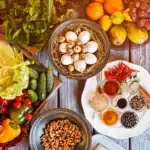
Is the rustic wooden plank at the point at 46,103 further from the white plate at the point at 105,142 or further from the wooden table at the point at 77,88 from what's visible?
the white plate at the point at 105,142

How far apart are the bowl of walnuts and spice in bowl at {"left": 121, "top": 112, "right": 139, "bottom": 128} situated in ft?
0.51

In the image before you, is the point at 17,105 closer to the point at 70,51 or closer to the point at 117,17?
the point at 70,51

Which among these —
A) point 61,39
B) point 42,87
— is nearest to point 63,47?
point 61,39

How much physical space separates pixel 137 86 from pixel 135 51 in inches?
4.0

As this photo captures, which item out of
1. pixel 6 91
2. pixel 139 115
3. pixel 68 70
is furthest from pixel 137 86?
pixel 6 91

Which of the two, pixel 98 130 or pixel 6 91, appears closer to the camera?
pixel 6 91

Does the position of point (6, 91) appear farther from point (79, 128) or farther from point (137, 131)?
point (137, 131)

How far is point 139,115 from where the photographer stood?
72.2 inches

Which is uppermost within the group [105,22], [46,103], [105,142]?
[105,22]

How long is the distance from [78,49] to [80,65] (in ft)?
0.15

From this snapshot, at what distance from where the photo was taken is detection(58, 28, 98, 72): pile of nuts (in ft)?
5.82

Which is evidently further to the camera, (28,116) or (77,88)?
(77,88)

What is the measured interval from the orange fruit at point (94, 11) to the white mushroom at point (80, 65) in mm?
128

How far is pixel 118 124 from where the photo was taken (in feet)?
6.02
